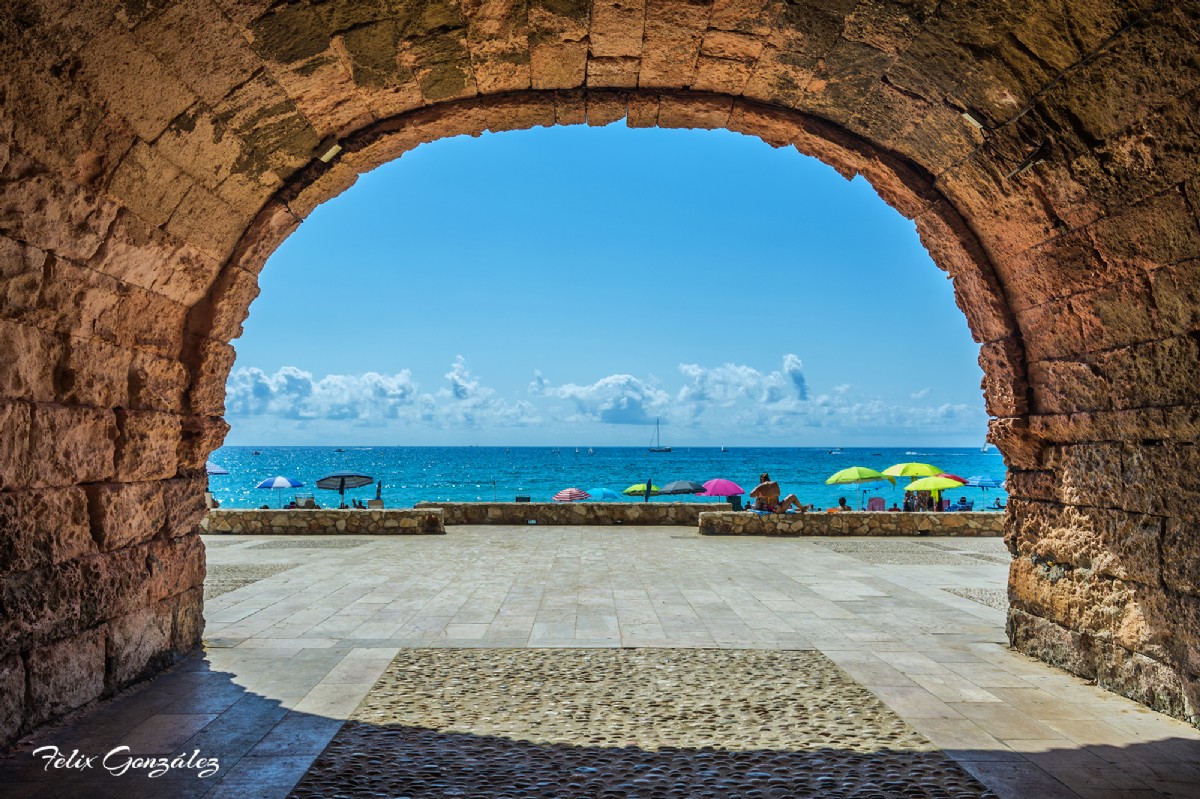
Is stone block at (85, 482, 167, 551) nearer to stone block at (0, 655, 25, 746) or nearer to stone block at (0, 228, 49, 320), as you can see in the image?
stone block at (0, 655, 25, 746)

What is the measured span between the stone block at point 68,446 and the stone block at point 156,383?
0.31 metres

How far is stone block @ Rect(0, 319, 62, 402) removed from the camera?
382 centimetres

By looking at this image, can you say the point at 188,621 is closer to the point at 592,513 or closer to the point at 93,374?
the point at 93,374

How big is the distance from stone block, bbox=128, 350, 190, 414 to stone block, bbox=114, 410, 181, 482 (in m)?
0.07

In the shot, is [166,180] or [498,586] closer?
[166,180]

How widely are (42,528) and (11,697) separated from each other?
86cm

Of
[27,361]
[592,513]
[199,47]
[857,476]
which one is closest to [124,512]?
[27,361]

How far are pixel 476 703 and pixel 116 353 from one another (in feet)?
10.4

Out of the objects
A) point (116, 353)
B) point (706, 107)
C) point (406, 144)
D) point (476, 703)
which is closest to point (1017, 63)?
point (706, 107)

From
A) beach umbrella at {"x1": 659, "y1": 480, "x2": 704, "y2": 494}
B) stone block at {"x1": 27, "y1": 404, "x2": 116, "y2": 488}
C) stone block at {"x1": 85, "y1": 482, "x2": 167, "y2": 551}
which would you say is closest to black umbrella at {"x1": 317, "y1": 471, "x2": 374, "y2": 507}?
beach umbrella at {"x1": 659, "y1": 480, "x2": 704, "y2": 494}

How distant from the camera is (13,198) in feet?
11.9

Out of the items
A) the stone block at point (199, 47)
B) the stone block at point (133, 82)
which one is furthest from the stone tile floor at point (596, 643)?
the stone block at point (199, 47)

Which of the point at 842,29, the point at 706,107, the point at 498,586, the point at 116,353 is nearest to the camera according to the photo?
the point at 842,29

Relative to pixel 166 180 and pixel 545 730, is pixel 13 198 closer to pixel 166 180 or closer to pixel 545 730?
pixel 166 180
